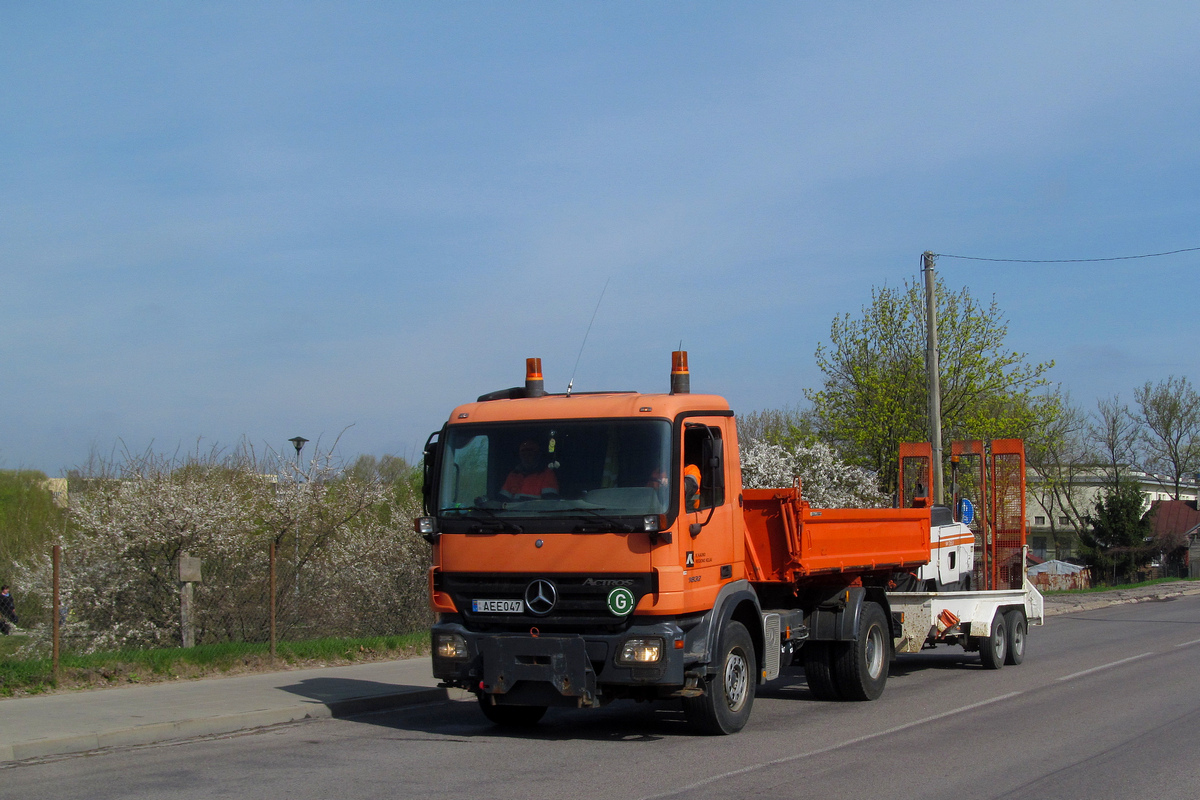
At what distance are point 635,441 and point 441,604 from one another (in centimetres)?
221

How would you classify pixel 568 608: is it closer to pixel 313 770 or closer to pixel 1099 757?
pixel 313 770

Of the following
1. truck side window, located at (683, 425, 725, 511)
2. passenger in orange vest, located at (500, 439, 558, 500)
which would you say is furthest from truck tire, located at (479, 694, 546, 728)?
truck side window, located at (683, 425, 725, 511)

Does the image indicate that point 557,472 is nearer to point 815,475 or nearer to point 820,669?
point 820,669

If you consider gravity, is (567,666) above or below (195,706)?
above

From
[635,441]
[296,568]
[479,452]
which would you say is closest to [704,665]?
[635,441]

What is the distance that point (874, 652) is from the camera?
459 inches

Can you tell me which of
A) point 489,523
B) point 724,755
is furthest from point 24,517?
point 724,755

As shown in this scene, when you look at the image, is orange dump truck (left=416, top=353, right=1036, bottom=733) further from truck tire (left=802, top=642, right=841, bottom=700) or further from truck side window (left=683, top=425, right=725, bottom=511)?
truck tire (left=802, top=642, right=841, bottom=700)

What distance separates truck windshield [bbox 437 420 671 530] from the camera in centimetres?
859

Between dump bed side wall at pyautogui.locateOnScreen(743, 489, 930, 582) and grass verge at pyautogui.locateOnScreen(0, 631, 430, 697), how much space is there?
6678 mm

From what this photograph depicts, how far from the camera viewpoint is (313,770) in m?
7.85

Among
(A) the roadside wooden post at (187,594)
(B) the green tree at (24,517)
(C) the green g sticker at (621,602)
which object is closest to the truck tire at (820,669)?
(C) the green g sticker at (621,602)

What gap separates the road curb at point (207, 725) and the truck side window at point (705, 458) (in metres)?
4.44

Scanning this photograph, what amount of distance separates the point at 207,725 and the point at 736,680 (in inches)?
184
